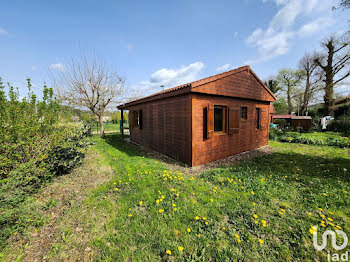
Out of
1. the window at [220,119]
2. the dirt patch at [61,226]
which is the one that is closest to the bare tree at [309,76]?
the window at [220,119]

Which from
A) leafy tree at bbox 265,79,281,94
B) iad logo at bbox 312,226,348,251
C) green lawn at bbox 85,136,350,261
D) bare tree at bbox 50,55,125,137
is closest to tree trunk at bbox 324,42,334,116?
leafy tree at bbox 265,79,281,94

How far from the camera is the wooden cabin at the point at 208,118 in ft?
15.7

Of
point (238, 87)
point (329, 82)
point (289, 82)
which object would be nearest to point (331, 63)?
point (329, 82)

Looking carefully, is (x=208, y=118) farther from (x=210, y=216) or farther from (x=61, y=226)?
(x=61, y=226)

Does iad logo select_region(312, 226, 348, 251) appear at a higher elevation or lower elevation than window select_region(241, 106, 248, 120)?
lower

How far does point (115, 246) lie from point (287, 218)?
281 centimetres

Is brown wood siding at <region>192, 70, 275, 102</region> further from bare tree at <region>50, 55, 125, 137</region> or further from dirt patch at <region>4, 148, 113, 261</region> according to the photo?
bare tree at <region>50, 55, 125, 137</region>

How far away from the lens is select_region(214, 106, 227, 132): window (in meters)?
5.72

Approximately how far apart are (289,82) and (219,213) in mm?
31637

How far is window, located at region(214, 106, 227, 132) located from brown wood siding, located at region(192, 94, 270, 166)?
0.26 meters

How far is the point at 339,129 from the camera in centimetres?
1295

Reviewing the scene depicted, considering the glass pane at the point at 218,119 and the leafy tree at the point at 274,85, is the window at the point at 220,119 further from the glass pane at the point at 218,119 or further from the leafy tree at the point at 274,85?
the leafy tree at the point at 274,85

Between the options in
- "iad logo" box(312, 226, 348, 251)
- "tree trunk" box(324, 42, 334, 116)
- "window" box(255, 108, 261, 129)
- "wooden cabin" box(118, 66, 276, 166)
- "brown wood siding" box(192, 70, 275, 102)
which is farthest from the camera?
"tree trunk" box(324, 42, 334, 116)

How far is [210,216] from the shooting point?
2361 millimetres
